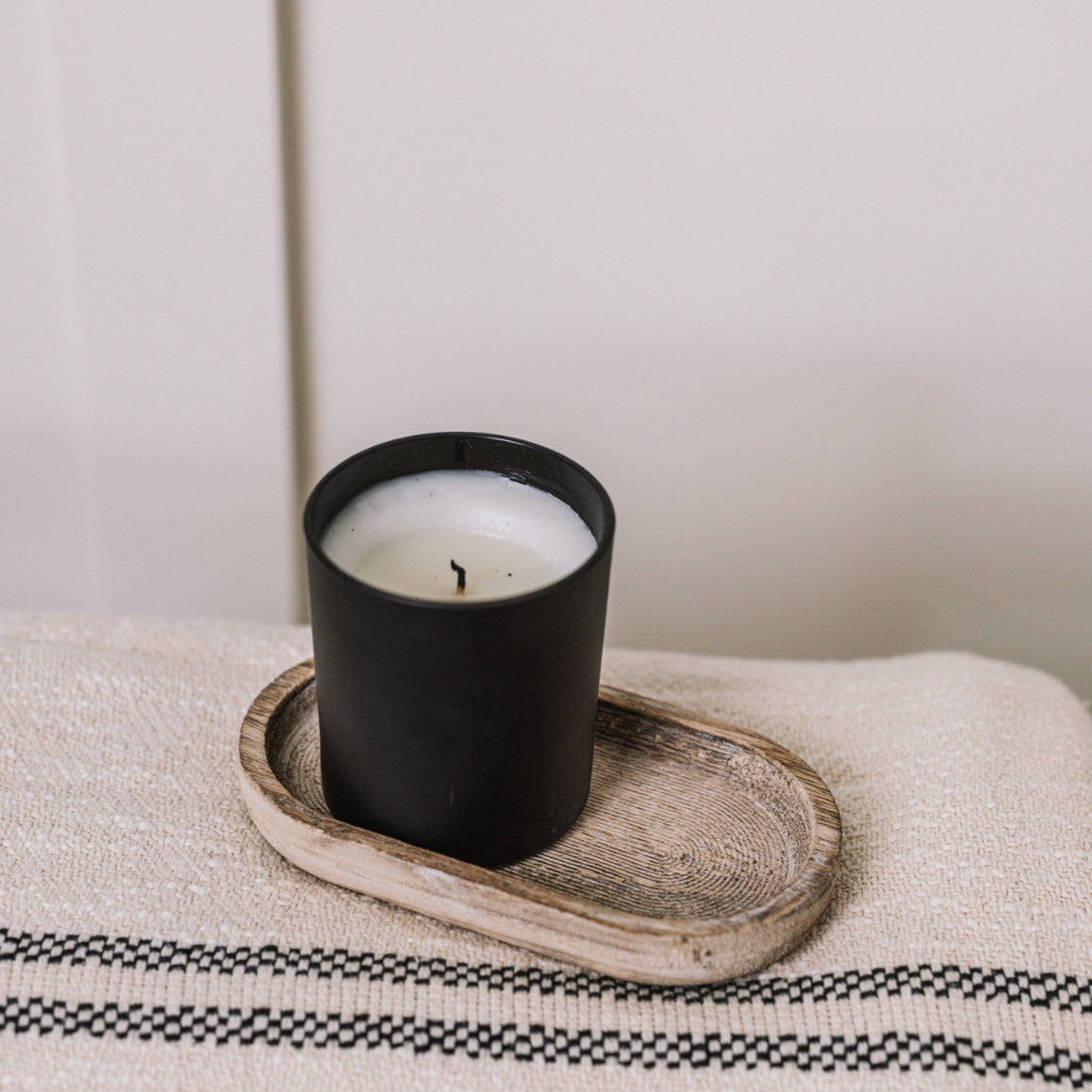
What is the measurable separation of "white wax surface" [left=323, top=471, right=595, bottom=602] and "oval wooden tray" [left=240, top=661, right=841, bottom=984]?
0.08 m

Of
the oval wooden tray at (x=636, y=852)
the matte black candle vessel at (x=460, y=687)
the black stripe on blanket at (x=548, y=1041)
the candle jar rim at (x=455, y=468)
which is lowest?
the black stripe on blanket at (x=548, y=1041)

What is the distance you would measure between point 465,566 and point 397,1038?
0.14 meters

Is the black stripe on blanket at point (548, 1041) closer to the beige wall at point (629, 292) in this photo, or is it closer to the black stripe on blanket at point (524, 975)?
the black stripe on blanket at point (524, 975)

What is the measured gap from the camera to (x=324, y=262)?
617mm

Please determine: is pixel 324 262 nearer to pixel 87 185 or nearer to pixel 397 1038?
pixel 87 185

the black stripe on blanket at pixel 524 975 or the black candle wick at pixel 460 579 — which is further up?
the black candle wick at pixel 460 579

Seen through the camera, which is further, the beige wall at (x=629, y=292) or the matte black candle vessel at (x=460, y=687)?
the beige wall at (x=629, y=292)

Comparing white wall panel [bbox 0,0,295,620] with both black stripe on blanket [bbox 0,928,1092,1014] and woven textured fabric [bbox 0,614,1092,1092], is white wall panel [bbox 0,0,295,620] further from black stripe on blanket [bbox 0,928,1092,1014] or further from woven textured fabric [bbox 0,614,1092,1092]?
black stripe on blanket [bbox 0,928,1092,1014]

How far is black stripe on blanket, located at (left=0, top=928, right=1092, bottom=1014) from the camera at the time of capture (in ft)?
1.14

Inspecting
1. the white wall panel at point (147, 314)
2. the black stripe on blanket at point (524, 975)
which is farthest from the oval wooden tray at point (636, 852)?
the white wall panel at point (147, 314)

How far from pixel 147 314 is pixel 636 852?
40 centimetres

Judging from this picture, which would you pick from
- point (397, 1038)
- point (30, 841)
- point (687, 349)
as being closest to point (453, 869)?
point (397, 1038)

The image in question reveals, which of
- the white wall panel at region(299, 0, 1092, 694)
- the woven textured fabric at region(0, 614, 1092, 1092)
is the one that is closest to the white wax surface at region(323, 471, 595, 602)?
the woven textured fabric at region(0, 614, 1092, 1092)

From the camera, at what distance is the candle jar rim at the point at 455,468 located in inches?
12.8
